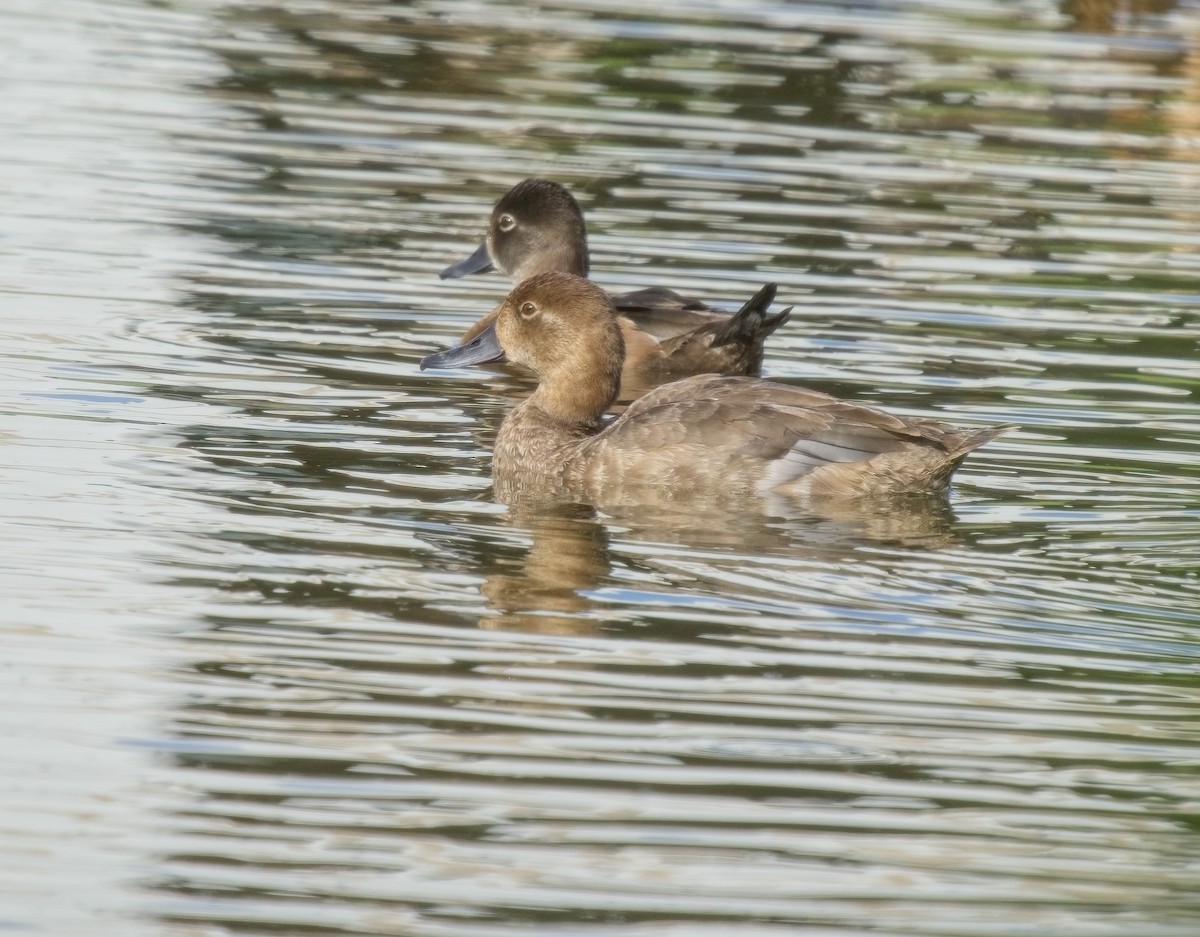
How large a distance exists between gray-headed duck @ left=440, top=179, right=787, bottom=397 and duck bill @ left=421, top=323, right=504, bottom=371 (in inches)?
3.4

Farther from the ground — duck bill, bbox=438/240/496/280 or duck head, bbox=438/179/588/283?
duck head, bbox=438/179/588/283

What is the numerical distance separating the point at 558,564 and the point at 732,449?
1.13m

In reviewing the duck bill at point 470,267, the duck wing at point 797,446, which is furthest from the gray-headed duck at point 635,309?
the duck wing at point 797,446

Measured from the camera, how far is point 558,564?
7230 mm

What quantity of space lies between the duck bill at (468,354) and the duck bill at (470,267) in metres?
2.22

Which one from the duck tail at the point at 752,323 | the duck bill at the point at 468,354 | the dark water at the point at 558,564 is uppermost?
the duck tail at the point at 752,323

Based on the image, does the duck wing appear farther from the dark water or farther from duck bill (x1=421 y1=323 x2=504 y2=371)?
duck bill (x1=421 y1=323 x2=504 y2=371)

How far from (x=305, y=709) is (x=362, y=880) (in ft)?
3.31

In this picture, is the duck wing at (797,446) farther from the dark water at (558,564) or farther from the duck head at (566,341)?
the duck head at (566,341)

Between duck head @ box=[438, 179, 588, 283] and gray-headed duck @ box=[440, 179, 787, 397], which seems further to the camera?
duck head @ box=[438, 179, 588, 283]

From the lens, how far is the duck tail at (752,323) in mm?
9320

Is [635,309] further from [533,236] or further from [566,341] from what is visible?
[533,236]

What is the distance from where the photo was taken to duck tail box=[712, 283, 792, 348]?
9.32 meters

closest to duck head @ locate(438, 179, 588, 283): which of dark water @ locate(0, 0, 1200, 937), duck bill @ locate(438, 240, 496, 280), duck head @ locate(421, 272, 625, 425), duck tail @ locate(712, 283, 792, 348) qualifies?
duck bill @ locate(438, 240, 496, 280)
